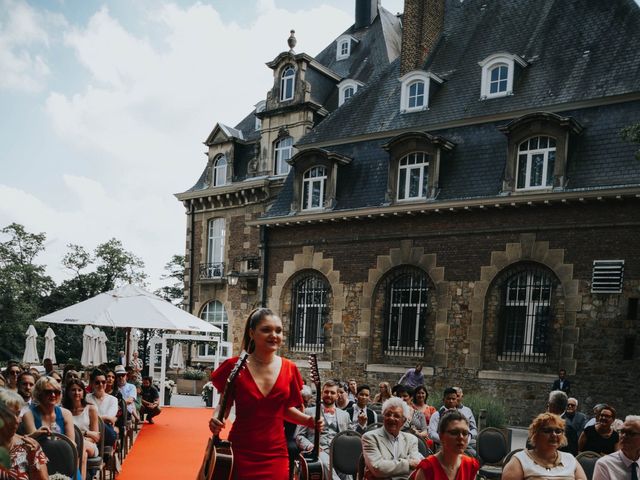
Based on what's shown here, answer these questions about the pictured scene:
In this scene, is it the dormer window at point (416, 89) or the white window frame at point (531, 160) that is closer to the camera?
the white window frame at point (531, 160)

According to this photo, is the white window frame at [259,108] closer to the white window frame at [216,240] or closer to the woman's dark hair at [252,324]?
the white window frame at [216,240]

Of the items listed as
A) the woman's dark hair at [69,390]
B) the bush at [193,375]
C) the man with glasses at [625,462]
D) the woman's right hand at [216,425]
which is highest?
the woman's right hand at [216,425]

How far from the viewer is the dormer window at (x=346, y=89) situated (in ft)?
84.3

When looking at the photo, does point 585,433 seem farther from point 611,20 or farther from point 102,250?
point 102,250

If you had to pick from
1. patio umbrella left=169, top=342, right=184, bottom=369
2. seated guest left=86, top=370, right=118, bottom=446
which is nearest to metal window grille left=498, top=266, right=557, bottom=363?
seated guest left=86, top=370, right=118, bottom=446

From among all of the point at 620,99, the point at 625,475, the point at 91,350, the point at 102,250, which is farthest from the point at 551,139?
the point at 102,250

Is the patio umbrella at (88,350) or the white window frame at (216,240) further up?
the white window frame at (216,240)

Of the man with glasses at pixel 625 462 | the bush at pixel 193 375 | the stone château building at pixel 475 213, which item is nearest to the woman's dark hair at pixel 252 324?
the man with glasses at pixel 625 462

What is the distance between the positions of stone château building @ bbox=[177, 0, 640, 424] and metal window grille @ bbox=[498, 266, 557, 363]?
0.04m

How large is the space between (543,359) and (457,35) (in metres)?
11.5

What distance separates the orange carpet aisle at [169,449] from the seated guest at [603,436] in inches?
209

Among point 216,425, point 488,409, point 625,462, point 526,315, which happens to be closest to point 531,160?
point 526,315

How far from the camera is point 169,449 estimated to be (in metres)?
11.7

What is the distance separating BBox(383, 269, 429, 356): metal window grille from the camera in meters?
19.2
